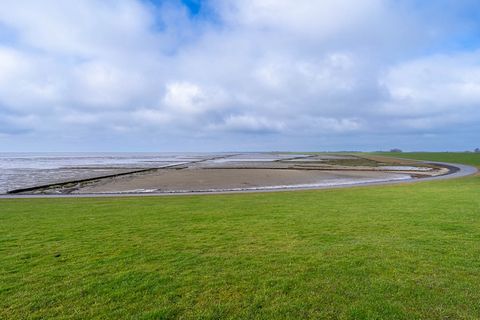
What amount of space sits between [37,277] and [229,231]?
4969mm

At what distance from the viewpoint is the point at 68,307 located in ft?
15.9

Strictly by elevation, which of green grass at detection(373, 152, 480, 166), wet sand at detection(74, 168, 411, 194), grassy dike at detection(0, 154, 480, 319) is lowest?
wet sand at detection(74, 168, 411, 194)

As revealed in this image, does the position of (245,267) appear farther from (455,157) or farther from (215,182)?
(455,157)

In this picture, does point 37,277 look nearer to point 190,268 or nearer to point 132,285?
point 132,285

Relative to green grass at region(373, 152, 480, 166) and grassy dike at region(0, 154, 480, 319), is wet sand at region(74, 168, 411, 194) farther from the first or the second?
green grass at region(373, 152, 480, 166)

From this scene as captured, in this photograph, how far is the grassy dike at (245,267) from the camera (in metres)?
4.77

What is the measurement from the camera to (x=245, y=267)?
636cm

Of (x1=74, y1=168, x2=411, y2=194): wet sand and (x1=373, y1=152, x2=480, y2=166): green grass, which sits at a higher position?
(x1=373, y1=152, x2=480, y2=166): green grass

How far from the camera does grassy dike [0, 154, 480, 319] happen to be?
4770mm

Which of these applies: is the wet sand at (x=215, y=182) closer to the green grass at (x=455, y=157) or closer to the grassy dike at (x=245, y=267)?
the grassy dike at (x=245, y=267)

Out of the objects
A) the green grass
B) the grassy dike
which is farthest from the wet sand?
the green grass

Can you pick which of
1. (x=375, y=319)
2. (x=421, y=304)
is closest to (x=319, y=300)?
(x=375, y=319)

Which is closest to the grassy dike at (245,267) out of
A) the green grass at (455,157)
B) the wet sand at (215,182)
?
the wet sand at (215,182)

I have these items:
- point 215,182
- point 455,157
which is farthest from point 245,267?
point 455,157
